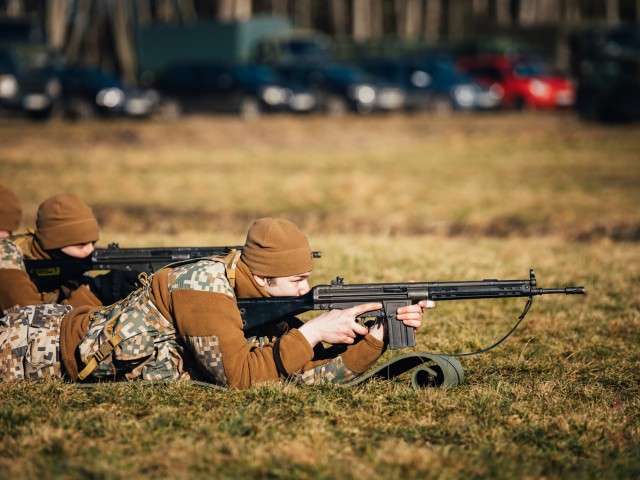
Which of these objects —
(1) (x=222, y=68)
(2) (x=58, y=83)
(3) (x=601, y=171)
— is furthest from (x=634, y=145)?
(2) (x=58, y=83)

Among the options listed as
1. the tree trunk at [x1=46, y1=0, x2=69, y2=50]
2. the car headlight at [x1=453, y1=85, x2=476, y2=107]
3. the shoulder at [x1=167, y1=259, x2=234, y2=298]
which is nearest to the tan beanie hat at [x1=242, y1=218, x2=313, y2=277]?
the shoulder at [x1=167, y1=259, x2=234, y2=298]

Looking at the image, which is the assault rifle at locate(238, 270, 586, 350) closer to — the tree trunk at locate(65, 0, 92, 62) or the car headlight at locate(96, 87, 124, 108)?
the car headlight at locate(96, 87, 124, 108)

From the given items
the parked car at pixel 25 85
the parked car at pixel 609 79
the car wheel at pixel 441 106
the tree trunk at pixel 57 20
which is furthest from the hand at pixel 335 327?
the tree trunk at pixel 57 20

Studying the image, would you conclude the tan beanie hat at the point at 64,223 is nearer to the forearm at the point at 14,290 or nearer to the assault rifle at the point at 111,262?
the assault rifle at the point at 111,262

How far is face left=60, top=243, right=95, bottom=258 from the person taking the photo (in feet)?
20.6

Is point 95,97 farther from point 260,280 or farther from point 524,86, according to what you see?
point 260,280

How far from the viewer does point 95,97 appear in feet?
90.3

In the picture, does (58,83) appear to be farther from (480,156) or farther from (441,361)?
(441,361)

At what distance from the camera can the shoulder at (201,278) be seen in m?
4.89

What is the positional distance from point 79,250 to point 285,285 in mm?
1833

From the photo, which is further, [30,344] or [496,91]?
[496,91]

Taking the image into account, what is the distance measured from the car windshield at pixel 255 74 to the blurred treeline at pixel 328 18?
6.09 metres

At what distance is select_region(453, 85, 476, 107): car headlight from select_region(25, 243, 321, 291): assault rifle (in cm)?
2555

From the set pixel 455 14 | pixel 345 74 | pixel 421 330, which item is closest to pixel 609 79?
pixel 345 74
